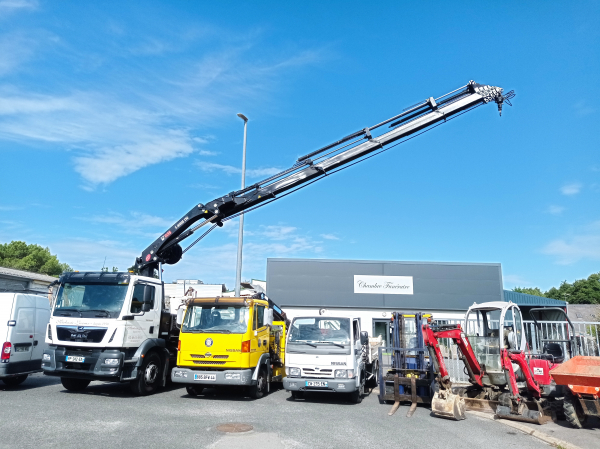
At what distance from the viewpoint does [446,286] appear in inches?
1303

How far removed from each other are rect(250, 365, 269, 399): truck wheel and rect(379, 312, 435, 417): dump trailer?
9.69 ft

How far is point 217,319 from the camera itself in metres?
11.6

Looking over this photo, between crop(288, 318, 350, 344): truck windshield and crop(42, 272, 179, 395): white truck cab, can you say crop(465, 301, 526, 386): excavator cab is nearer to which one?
crop(288, 318, 350, 344): truck windshield

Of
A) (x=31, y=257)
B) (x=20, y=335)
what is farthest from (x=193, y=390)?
(x=31, y=257)

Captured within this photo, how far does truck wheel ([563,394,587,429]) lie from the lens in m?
8.62

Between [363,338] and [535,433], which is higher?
[363,338]

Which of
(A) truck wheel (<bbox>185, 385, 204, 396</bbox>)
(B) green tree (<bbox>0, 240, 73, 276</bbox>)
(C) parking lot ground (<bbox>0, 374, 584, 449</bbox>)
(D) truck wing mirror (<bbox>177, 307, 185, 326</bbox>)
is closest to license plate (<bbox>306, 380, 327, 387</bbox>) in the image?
(C) parking lot ground (<bbox>0, 374, 584, 449</bbox>)

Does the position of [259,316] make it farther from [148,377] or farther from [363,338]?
[148,377]

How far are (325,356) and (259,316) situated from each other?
203 centimetres

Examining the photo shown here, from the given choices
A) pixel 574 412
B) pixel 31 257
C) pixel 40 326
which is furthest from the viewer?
pixel 31 257

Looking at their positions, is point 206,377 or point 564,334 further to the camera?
point 564,334

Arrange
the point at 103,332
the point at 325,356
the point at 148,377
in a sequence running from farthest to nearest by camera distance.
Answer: the point at 148,377, the point at 325,356, the point at 103,332

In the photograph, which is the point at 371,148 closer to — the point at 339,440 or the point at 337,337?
the point at 337,337

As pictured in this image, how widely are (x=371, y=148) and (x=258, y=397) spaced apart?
285 inches
